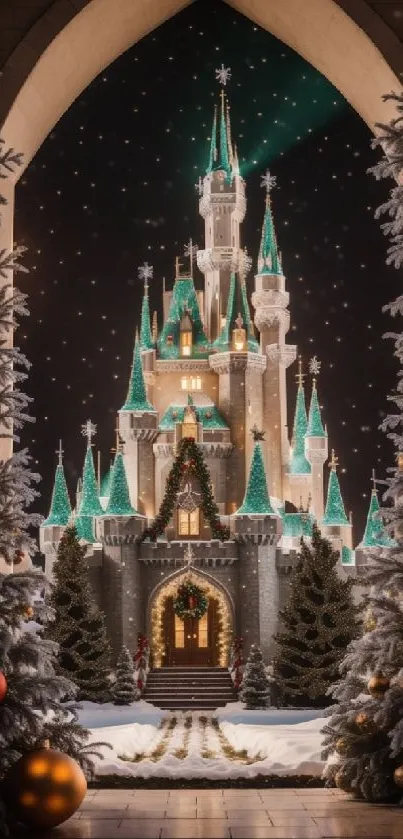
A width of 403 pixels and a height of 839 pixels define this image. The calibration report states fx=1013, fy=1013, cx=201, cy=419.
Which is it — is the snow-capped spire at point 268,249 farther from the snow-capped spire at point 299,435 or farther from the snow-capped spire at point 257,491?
the snow-capped spire at point 257,491

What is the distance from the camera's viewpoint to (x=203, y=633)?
31922 mm

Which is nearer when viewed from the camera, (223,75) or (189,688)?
(189,688)

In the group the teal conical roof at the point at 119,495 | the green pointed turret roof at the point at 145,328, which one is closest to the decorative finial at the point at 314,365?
the green pointed turret roof at the point at 145,328

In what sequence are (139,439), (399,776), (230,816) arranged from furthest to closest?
(139,439) → (399,776) → (230,816)

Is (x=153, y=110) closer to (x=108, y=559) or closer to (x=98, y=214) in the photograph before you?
(x=98, y=214)

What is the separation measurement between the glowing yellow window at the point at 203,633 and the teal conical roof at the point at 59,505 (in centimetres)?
551

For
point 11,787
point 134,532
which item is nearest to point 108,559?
point 134,532

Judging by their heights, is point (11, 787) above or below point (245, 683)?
above

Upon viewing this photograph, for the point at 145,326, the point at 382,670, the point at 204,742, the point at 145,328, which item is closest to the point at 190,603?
the point at 145,328

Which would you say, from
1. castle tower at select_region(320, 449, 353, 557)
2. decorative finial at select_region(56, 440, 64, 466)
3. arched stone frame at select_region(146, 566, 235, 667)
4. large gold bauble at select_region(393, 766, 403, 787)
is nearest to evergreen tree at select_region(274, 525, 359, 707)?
arched stone frame at select_region(146, 566, 235, 667)

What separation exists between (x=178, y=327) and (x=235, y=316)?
98.3 inches

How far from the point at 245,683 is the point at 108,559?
334 inches

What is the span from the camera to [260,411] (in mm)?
37750

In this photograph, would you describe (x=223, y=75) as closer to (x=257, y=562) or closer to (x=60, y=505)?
(x=60, y=505)
